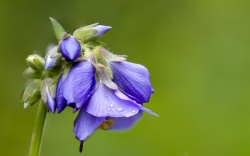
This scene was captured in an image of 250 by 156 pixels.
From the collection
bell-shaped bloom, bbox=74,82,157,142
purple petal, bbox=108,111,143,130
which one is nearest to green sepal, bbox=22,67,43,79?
bell-shaped bloom, bbox=74,82,157,142

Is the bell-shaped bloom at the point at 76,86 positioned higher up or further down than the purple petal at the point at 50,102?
higher up

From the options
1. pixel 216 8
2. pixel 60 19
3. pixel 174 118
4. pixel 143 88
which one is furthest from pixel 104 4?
pixel 143 88

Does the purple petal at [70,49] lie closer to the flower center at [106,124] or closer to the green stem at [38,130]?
the green stem at [38,130]

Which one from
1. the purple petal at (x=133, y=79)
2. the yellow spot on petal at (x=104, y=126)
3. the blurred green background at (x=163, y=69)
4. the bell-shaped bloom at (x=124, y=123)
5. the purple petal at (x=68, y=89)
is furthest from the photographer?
the blurred green background at (x=163, y=69)

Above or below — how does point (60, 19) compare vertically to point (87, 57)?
below

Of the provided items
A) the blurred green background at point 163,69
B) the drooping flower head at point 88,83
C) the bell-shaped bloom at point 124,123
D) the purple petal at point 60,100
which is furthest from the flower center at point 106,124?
the blurred green background at point 163,69

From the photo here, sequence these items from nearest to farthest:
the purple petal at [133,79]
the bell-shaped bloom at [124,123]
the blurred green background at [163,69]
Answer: the purple petal at [133,79]
the bell-shaped bloom at [124,123]
the blurred green background at [163,69]

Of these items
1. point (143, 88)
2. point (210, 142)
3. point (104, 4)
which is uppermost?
point (143, 88)

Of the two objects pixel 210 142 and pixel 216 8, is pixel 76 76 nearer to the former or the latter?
pixel 210 142
